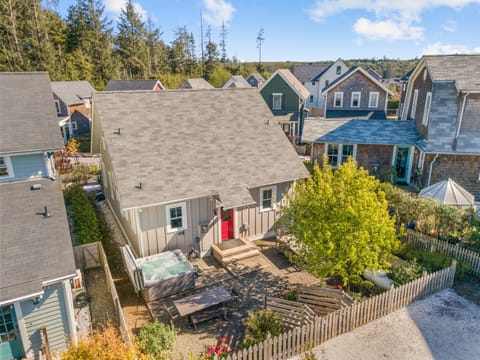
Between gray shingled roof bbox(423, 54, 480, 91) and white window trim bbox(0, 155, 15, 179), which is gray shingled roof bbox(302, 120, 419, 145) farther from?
white window trim bbox(0, 155, 15, 179)

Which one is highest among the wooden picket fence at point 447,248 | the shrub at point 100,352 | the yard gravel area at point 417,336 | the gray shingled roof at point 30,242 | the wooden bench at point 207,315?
the gray shingled roof at point 30,242

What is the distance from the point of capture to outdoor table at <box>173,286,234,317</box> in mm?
11164

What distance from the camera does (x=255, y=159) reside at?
16828 mm

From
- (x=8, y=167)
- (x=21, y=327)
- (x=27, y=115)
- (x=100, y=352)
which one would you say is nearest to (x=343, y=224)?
(x=100, y=352)

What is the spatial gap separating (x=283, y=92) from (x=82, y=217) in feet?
87.9

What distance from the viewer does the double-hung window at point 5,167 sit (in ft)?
45.3

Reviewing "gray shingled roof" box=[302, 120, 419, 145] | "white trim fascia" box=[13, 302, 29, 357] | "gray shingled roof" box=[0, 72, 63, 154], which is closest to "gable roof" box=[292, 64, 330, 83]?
"gray shingled roof" box=[302, 120, 419, 145]

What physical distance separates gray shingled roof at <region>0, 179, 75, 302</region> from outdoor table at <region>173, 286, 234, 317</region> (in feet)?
12.4

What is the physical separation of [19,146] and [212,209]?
28.4ft

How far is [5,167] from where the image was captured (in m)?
14.0

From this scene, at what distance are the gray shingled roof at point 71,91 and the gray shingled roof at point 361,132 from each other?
110 ft

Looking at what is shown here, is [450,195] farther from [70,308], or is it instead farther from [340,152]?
[70,308]

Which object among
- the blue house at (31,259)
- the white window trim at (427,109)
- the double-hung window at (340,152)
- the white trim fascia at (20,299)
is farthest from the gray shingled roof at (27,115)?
the white window trim at (427,109)

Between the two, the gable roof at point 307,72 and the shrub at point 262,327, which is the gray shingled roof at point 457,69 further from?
the gable roof at point 307,72
